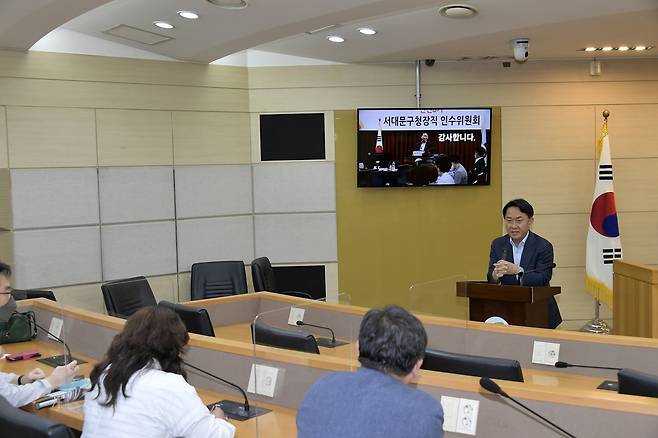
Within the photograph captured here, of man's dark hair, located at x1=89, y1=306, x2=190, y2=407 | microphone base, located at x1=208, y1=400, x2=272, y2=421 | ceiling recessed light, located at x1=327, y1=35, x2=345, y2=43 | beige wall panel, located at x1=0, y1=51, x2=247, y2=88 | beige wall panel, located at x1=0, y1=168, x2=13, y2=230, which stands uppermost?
ceiling recessed light, located at x1=327, y1=35, x2=345, y2=43

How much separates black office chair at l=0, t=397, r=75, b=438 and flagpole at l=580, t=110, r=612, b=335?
5660 millimetres

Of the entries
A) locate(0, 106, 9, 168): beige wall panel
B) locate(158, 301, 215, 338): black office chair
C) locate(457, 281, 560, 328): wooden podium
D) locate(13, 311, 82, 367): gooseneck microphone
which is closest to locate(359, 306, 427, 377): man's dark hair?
locate(158, 301, 215, 338): black office chair

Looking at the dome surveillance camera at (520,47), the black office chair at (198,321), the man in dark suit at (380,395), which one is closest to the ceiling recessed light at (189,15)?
the black office chair at (198,321)

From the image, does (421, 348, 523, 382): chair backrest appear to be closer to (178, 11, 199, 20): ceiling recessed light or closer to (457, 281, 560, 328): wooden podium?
(457, 281, 560, 328): wooden podium

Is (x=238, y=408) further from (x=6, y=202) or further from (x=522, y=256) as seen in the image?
(x=6, y=202)

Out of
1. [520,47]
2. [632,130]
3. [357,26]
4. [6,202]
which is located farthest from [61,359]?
[632,130]

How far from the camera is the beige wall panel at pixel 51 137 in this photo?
5.83m

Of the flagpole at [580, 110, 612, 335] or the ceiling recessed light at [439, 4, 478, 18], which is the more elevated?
the ceiling recessed light at [439, 4, 478, 18]

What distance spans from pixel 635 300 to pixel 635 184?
277cm

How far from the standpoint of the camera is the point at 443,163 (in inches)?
280

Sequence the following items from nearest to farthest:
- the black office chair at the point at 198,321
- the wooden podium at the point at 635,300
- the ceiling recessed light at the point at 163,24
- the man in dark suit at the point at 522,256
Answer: the black office chair at the point at 198,321 < the man in dark suit at the point at 522,256 < the wooden podium at the point at 635,300 < the ceiling recessed light at the point at 163,24

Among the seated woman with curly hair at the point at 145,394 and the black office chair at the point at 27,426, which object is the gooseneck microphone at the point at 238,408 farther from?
the black office chair at the point at 27,426

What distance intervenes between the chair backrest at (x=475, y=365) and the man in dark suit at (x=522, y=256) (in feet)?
5.44

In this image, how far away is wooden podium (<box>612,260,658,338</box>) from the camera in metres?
4.62
